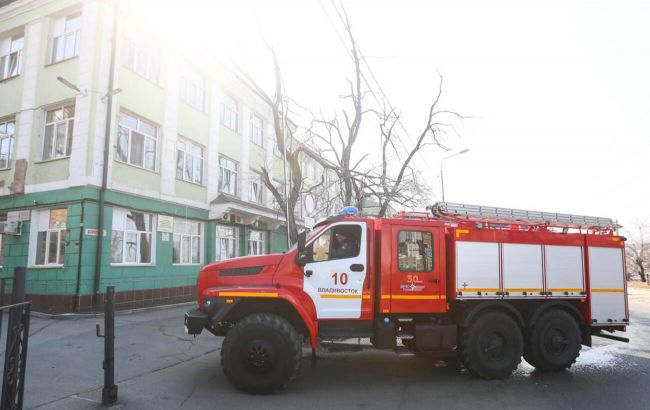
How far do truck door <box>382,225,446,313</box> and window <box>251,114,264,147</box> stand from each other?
60.2 ft

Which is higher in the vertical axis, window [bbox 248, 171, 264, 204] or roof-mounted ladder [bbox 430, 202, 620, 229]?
window [bbox 248, 171, 264, 204]

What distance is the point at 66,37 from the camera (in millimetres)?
14789

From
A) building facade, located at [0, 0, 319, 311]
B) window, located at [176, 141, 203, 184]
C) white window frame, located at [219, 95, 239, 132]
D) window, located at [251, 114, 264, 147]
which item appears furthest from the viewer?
window, located at [251, 114, 264, 147]

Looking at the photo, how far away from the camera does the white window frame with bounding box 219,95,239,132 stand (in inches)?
834

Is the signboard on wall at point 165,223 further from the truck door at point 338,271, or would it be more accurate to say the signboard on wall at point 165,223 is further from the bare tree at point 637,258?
the bare tree at point 637,258

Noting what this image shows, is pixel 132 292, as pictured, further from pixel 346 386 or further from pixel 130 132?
pixel 346 386

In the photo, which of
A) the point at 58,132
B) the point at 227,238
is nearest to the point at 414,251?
the point at 58,132

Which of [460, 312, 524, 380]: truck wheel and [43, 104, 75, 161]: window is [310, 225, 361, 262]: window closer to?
[460, 312, 524, 380]: truck wheel

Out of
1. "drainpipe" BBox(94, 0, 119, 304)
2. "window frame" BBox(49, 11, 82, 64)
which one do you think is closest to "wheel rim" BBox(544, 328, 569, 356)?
"drainpipe" BBox(94, 0, 119, 304)

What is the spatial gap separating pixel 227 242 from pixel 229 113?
651cm

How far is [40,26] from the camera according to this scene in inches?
593

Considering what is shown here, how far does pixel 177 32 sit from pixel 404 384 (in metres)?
16.5

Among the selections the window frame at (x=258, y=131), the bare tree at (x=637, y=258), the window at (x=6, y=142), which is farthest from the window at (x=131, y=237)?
the bare tree at (x=637, y=258)

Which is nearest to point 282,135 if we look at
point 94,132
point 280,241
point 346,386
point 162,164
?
point 162,164
